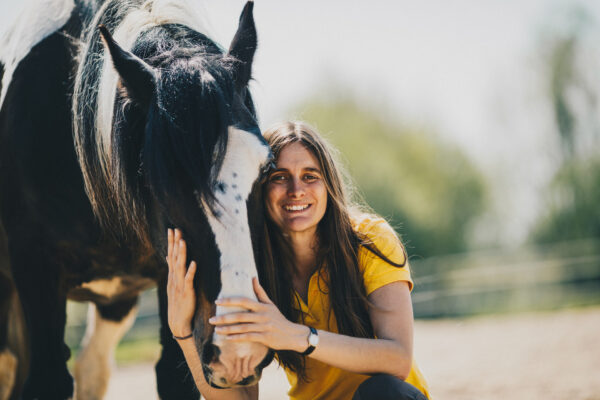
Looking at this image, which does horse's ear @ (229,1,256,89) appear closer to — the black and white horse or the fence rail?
the black and white horse

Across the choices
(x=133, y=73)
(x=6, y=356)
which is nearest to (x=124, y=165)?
(x=133, y=73)

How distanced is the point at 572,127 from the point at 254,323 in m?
20.5

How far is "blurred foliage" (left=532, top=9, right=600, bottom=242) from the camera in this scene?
18.1 metres

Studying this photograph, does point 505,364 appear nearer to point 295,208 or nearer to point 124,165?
point 295,208

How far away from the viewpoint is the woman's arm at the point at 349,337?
1548 mm

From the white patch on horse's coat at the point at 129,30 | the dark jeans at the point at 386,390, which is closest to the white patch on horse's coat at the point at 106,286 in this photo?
the white patch on horse's coat at the point at 129,30

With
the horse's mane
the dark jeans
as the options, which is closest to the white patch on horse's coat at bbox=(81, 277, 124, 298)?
the horse's mane

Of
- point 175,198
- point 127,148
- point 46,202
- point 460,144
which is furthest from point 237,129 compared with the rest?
point 460,144

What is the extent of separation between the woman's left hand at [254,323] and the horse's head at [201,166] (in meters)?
0.03

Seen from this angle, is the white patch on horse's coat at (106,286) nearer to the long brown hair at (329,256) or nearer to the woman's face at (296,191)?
the long brown hair at (329,256)

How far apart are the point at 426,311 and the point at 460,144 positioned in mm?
10867

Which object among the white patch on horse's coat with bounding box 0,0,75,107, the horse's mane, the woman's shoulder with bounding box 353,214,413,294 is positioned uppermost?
the white patch on horse's coat with bounding box 0,0,75,107

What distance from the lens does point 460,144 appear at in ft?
73.7

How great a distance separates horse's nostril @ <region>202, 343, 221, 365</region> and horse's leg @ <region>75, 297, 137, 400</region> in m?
2.10
